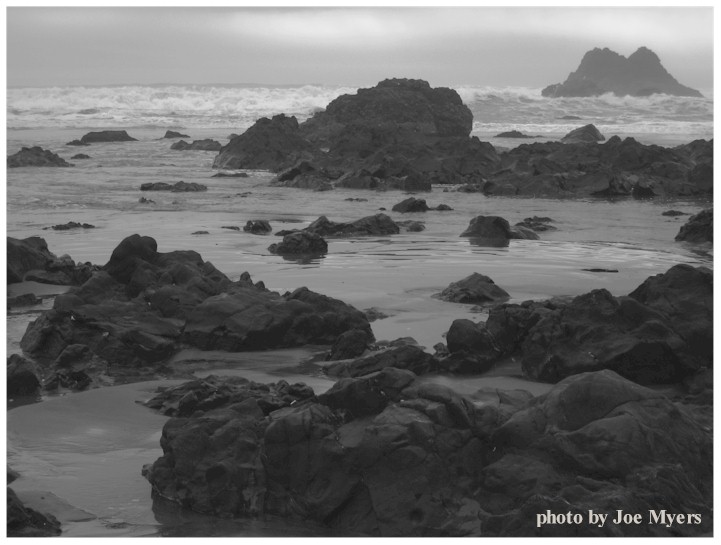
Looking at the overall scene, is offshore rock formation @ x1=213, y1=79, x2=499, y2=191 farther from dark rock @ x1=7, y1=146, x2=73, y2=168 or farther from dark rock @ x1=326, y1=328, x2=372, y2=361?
dark rock @ x1=326, y1=328, x2=372, y2=361

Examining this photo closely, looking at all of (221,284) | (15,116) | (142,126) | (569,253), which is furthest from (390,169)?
(15,116)

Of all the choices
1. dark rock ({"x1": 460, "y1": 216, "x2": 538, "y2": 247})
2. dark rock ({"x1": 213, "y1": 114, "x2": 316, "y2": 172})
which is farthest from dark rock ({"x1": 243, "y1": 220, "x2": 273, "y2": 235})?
dark rock ({"x1": 213, "y1": 114, "x2": 316, "y2": 172})

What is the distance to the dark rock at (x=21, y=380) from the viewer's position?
236 inches

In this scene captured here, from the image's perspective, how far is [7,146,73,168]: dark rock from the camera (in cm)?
2748

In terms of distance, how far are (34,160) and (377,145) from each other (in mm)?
10158

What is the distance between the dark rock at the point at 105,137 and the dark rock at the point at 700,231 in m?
32.0

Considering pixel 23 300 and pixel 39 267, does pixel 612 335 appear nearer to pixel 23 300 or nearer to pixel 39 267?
pixel 23 300

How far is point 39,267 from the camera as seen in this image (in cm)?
991

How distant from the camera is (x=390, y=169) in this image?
956 inches

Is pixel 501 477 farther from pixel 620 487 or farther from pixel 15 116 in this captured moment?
pixel 15 116

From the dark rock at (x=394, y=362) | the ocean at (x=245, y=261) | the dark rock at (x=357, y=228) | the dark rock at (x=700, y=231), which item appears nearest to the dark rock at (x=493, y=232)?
the ocean at (x=245, y=261)

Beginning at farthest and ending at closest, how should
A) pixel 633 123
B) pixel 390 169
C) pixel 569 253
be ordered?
pixel 633 123
pixel 390 169
pixel 569 253

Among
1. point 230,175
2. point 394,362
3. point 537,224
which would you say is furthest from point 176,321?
point 230,175
